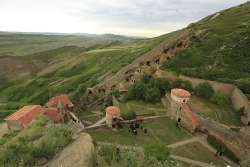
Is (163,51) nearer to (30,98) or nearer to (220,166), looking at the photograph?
(220,166)

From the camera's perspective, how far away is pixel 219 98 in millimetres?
35188

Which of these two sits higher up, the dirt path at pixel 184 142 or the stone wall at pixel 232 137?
the stone wall at pixel 232 137

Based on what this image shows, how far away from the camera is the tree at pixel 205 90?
123ft

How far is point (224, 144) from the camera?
82.8ft

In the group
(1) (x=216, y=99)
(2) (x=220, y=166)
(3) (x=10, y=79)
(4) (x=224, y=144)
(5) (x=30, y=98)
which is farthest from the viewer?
(3) (x=10, y=79)

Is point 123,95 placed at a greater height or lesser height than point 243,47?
lesser

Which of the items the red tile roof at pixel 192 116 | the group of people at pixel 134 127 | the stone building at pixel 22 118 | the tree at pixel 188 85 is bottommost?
the stone building at pixel 22 118

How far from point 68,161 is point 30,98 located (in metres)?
74.8

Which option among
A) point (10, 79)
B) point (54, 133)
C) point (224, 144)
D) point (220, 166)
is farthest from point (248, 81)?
point (10, 79)

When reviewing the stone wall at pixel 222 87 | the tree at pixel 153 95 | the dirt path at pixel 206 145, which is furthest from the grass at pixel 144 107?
the stone wall at pixel 222 87

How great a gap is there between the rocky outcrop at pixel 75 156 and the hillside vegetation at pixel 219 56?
34.5 metres

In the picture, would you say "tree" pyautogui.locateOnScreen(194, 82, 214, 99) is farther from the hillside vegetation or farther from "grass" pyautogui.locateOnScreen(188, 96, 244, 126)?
the hillside vegetation

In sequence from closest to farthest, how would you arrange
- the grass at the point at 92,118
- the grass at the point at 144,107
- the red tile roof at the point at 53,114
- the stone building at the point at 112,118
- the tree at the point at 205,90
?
the stone building at the point at 112,118
the red tile roof at the point at 53,114
the grass at the point at 144,107
the tree at the point at 205,90
the grass at the point at 92,118

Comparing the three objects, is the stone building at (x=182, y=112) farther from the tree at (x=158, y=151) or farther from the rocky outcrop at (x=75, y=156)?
the rocky outcrop at (x=75, y=156)
